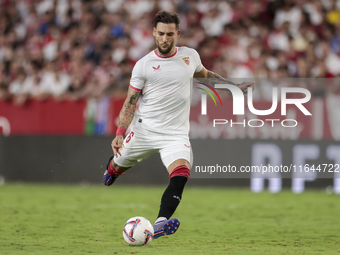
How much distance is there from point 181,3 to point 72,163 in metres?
4.78

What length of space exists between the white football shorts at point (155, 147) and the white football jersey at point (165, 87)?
0.25 feet

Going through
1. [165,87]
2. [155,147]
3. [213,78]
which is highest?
[213,78]

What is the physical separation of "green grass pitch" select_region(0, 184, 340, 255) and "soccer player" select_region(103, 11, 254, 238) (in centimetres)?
82

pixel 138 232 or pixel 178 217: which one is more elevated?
pixel 178 217

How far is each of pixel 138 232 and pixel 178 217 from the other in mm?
2694

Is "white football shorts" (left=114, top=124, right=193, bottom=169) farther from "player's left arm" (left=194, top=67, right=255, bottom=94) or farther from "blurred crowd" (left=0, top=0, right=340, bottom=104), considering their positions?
"blurred crowd" (left=0, top=0, right=340, bottom=104)

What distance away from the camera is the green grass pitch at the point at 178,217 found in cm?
562

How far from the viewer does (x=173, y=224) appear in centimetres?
541

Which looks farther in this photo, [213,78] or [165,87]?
[213,78]

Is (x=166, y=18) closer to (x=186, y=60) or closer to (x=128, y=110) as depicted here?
(x=186, y=60)

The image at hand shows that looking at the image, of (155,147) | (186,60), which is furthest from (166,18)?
(155,147)

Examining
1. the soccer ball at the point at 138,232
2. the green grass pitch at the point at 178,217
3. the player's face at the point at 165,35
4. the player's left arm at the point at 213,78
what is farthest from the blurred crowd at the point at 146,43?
the soccer ball at the point at 138,232

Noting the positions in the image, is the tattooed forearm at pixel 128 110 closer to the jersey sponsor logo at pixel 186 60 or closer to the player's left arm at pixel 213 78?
the jersey sponsor logo at pixel 186 60

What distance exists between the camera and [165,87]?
612 centimetres
